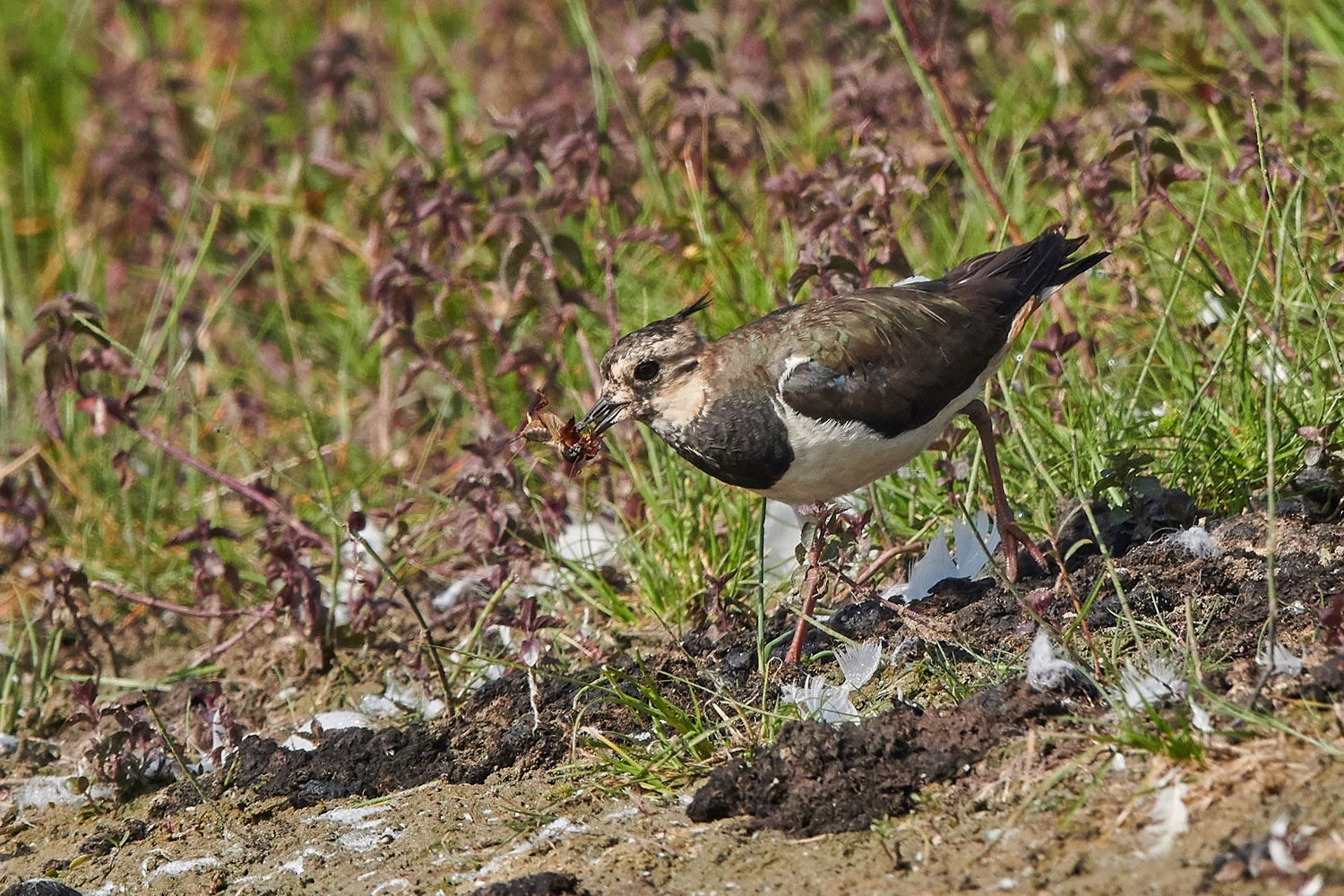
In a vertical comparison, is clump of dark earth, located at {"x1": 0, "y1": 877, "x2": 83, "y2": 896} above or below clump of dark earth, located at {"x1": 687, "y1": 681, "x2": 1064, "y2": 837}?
above

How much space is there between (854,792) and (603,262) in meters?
2.56

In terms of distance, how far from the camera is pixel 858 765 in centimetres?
322

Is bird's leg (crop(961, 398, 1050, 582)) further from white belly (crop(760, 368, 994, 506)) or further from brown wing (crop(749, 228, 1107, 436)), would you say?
white belly (crop(760, 368, 994, 506))

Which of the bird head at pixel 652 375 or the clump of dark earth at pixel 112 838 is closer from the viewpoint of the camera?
the clump of dark earth at pixel 112 838

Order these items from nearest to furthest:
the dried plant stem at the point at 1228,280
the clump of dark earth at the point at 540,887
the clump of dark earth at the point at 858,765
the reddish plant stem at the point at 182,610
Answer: the clump of dark earth at the point at 540,887 < the clump of dark earth at the point at 858,765 < the dried plant stem at the point at 1228,280 < the reddish plant stem at the point at 182,610

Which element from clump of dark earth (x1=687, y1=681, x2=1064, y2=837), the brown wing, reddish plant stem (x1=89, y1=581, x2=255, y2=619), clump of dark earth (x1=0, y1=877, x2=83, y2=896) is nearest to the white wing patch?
the brown wing

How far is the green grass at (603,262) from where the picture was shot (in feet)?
14.6

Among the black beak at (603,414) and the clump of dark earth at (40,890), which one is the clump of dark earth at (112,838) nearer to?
the clump of dark earth at (40,890)

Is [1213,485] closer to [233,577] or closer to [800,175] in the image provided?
Answer: [800,175]

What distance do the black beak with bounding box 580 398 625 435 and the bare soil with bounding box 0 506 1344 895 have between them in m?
0.70

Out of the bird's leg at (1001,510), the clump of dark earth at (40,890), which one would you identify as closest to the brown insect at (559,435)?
the bird's leg at (1001,510)

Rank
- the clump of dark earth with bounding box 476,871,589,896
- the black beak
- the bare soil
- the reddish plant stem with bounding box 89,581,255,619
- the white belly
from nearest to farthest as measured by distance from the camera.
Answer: the bare soil
the clump of dark earth with bounding box 476,871,589,896
the white belly
the black beak
the reddish plant stem with bounding box 89,581,255,619

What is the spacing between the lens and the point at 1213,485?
420 centimetres

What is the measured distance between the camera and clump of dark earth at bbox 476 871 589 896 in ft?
9.83
